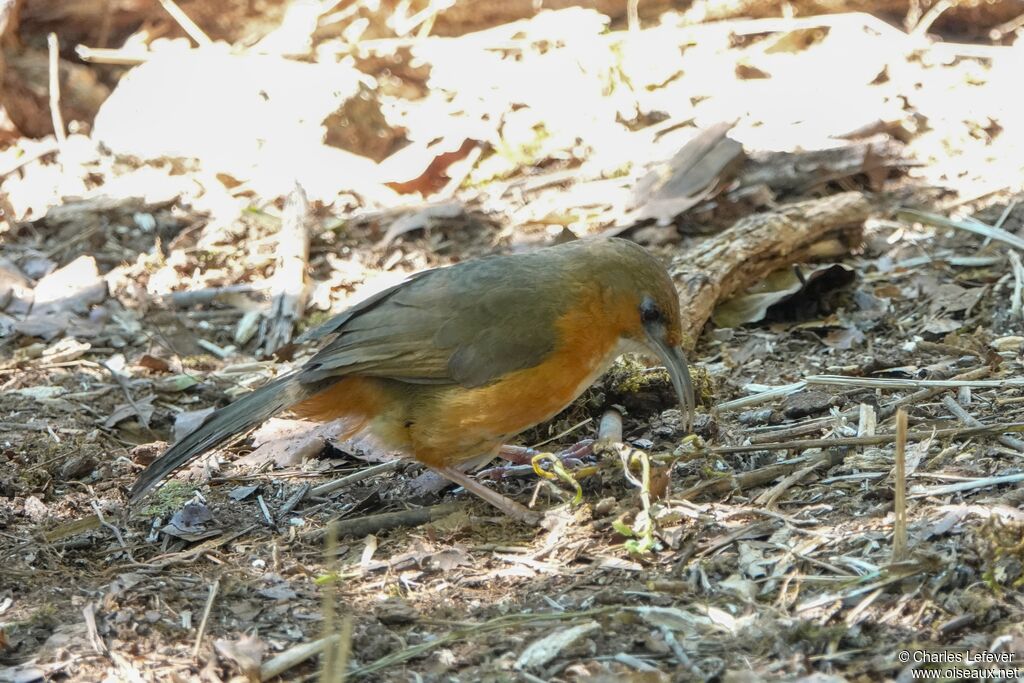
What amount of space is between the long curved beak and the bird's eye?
0.08 meters

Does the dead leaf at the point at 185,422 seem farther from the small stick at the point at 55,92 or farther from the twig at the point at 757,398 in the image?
the small stick at the point at 55,92

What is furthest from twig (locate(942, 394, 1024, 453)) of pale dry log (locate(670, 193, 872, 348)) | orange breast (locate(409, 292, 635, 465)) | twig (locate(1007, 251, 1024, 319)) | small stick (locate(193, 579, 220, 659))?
small stick (locate(193, 579, 220, 659))

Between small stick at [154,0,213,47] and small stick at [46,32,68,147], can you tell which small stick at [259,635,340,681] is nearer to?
small stick at [46,32,68,147]

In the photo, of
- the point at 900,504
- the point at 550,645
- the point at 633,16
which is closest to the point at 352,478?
the point at 550,645

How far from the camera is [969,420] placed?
4.20 meters

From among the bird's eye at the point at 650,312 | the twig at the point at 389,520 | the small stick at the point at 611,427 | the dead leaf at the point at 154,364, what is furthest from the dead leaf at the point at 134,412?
the bird's eye at the point at 650,312

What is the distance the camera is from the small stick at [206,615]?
3.23 m

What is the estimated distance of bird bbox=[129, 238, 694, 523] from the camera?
412cm

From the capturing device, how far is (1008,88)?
7801mm

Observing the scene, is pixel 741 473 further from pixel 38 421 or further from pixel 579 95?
pixel 579 95

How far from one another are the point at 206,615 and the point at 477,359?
1.34 meters

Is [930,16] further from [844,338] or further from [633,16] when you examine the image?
[844,338]

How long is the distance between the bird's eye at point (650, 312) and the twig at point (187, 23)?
18.5ft

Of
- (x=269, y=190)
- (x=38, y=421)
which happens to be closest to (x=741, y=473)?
(x=38, y=421)
